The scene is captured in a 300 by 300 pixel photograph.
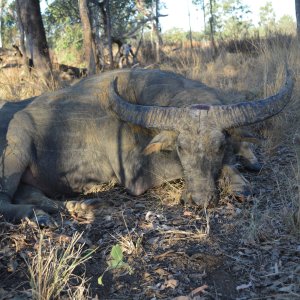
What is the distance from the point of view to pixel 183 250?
315 cm

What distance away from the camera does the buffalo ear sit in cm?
450

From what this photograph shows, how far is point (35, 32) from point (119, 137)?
5323 mm

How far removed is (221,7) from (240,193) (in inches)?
1743

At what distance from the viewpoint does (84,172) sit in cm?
503

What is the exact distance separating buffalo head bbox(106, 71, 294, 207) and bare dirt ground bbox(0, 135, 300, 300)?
0.25m

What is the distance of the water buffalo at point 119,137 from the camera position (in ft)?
13.9

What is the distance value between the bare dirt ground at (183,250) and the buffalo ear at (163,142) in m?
0.61

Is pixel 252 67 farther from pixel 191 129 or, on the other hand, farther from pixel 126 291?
pixel 126 291

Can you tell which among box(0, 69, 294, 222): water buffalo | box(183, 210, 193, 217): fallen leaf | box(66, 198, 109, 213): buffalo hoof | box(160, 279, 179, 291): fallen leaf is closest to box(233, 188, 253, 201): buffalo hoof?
box(0, 69, 294, 222): water buffalo

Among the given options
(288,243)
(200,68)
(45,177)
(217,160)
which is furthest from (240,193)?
(200,68)

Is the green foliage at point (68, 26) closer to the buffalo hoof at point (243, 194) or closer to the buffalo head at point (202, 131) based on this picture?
the buffalo head at point (202, 131)

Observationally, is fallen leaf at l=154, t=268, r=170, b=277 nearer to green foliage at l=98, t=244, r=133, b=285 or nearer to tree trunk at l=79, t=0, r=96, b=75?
green foliage at l=98, t=244, r=133, b=285

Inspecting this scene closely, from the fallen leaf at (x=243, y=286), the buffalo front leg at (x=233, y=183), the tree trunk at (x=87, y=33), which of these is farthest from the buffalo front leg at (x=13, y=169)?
the tree trunk at (x=87, y=33)

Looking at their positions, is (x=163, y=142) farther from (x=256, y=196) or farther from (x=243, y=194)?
(x=256, y=196)
